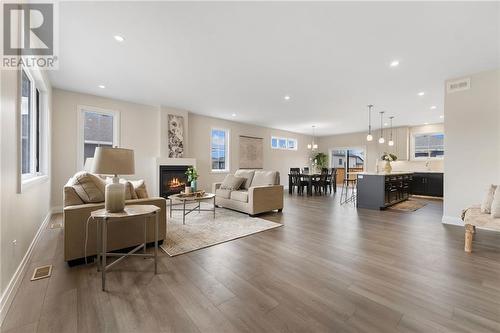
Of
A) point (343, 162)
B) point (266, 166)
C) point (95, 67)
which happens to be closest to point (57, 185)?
point (95, 67)

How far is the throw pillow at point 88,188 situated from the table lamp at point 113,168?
54 centimetres

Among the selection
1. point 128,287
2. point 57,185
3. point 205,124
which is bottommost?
point 128,287

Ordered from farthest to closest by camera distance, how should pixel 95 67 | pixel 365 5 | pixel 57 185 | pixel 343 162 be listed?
1. pixel 343 162
2. pixel 57 185
3. pixel 95 67
4. pixel 365 5

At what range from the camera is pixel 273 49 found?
2961mm

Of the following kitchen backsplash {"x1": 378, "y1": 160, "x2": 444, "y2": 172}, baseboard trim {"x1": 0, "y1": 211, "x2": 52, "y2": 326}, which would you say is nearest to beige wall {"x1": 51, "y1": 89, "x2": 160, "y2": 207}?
baseboard trim {"x1": 0, "y1": 211, "x2": 52, "y2": 326}

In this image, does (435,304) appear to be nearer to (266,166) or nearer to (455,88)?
(455,88)

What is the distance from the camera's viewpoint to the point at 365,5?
83.5 inches

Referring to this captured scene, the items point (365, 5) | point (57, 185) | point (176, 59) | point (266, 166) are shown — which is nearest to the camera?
point (365, 5)

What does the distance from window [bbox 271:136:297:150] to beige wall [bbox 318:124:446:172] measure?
1851mm

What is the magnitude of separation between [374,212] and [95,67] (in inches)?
242

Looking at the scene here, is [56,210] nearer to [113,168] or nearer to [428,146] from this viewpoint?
[113,168]

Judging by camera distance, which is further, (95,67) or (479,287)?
(95,67)

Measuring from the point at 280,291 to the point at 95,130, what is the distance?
5.50m

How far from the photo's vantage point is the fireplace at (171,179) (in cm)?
584
